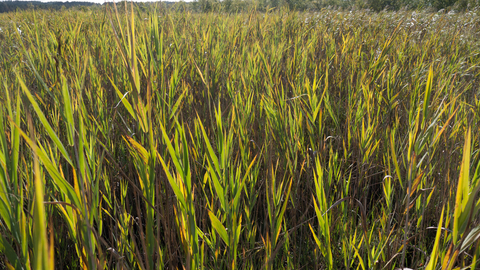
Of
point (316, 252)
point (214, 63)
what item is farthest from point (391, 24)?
point (316, 252)

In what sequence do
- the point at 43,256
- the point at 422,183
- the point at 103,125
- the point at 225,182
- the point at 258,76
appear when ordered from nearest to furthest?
the point at 43,256 → the point at 225,182 → the point at 422,183 → the point at 103,125 → the point at 258,76

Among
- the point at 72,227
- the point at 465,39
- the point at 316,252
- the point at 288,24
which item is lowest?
the point at 316,252

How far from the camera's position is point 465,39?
2602 millimetres

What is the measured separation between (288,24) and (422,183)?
2759 millimetres

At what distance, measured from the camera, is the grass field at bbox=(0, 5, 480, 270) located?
44 centimetres

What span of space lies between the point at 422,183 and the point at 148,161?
2.52 feet

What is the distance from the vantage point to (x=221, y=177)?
554mm

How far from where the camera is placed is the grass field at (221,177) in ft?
1.45

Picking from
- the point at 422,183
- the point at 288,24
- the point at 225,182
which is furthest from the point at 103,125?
the point at 288,24

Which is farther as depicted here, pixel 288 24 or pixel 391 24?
pixel 391 24

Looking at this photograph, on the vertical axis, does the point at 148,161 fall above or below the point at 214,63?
below

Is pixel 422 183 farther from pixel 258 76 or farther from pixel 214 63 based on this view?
pixel 214 63

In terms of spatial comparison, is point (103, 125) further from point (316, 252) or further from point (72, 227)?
point (316, 252)

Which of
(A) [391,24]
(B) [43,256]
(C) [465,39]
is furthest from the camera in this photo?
(A) [391,24]
